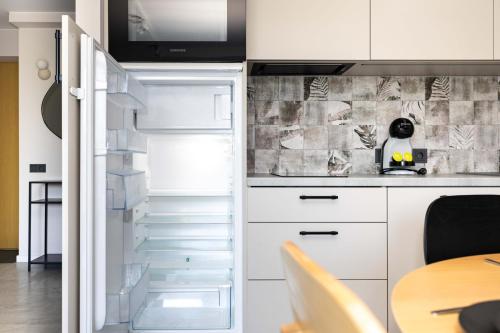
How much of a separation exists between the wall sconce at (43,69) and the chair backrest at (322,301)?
469 centimetres

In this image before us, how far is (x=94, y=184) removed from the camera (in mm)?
1617

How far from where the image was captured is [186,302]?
2.49 meters

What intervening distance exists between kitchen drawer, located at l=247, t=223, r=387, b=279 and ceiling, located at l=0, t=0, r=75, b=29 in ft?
11.0

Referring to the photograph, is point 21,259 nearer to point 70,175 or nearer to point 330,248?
point 330,248

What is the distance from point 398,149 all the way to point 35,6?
3.81 m

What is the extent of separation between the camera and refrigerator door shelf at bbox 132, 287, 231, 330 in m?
2.38

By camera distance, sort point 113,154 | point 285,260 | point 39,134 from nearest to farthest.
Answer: point 285,260 < point 113,154 < point 39,134

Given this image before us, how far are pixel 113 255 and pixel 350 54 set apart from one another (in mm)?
1585

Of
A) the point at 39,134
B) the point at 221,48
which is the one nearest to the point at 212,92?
the point at 221,48

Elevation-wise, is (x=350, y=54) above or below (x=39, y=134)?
above

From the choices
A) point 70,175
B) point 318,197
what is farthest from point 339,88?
point 70,175

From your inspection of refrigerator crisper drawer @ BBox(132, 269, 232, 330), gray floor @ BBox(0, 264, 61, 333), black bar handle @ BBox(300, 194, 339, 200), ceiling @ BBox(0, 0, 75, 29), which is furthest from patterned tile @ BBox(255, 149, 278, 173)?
ceiling @ BBox(0, 0, 75, 29)

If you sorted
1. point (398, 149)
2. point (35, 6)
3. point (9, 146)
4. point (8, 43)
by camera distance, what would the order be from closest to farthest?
point (398, 149)
point (35, 6)
point (8, 43)
point (9, 146)

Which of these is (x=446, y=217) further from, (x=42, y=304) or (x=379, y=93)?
(x=42, y=304)
